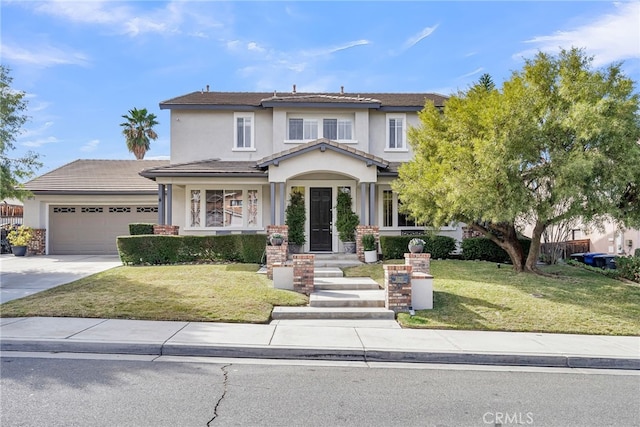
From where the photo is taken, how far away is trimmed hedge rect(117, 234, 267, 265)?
45.2 feet

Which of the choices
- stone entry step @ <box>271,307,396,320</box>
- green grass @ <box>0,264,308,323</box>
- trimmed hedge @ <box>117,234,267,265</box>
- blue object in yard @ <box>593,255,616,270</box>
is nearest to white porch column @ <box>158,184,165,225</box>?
trimmed hedge @ <box>117,234,267,265</box>

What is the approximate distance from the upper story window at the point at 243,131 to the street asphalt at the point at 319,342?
10.7 metres

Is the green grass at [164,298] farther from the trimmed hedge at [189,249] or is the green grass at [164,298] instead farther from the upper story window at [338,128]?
the upper story window at [338,128]

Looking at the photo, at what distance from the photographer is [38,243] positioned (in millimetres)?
18922

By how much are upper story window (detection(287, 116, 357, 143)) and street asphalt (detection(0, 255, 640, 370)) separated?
34.2 ft

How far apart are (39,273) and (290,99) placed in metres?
10.5

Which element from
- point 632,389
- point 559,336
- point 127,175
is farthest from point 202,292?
point 127,175

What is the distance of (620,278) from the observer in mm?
12531

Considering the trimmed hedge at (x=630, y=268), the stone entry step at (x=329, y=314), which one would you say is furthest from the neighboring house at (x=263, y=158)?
the stone entry step at (x=329, y=314)

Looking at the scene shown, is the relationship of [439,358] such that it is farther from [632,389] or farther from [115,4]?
[115,4]

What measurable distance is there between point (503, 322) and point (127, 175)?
18.6 metres

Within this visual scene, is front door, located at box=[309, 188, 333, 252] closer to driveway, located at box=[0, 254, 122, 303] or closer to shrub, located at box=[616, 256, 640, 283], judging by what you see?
driveway, located at box=[0, 254, 122, 303]

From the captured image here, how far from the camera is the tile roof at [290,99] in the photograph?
672 inches

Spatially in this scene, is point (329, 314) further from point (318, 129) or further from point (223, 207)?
point (318, 129)
